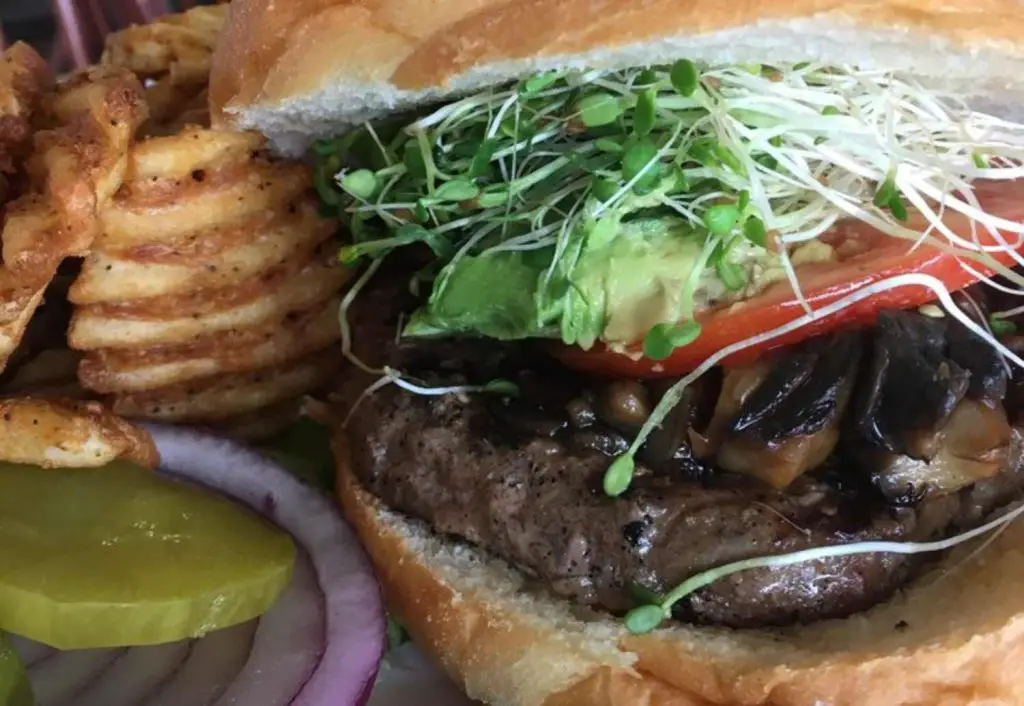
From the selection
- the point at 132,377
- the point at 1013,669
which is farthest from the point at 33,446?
the point at 1013,669

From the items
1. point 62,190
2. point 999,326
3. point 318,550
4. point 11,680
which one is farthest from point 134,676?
point 999,326

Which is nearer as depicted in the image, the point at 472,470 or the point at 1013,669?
the point at 1013,669

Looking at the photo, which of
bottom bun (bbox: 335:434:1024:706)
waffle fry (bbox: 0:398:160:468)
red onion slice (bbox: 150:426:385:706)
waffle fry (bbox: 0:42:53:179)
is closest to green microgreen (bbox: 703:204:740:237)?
bottom bun (bbox: 335:434:1024:706)

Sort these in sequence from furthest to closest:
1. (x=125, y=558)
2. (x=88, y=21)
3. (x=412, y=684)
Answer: (x=88, y=21) → (x=412, y=684) → (x=125, y=558)

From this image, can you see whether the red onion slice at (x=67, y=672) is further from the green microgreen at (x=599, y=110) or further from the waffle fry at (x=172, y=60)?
the green microgreen at (x=599, y=110)

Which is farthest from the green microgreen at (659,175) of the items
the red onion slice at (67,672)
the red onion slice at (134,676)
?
the red onion slice at (67,672)

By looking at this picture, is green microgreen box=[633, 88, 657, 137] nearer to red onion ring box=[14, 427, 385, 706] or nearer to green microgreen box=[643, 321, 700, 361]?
green microgreen box=[643, 321, 700, 361]

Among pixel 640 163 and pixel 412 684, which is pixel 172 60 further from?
pixel 412 684

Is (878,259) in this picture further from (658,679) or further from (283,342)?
(283,342)
